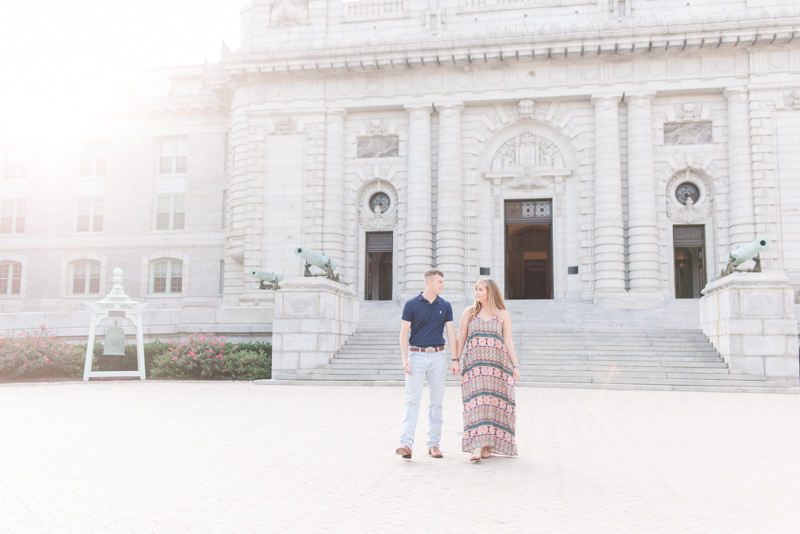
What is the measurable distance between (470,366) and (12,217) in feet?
128

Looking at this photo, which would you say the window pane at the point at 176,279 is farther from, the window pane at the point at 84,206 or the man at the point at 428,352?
the man at the point at 428,352

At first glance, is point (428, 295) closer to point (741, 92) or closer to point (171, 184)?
point (741, 92)

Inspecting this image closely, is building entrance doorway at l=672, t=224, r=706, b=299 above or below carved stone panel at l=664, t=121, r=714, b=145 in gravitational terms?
below

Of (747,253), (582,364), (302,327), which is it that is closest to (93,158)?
(302,327)

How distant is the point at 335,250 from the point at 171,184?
41.7 ft

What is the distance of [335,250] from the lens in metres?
29.9

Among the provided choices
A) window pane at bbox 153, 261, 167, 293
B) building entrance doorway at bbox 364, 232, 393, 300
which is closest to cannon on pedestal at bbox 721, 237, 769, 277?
building entrance doorway at bbox 364, 232, 393, 300

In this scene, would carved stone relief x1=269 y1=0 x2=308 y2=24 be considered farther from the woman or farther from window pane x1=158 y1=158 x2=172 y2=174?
the woman

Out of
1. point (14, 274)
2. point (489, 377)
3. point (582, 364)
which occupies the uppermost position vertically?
point (14, 274)

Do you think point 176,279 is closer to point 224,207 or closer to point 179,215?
point 179,215

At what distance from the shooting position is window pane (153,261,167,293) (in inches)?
1414

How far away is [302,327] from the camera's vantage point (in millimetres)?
18047

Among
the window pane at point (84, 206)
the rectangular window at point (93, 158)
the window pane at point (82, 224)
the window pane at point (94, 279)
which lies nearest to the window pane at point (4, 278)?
the window pane at point (82, 224)

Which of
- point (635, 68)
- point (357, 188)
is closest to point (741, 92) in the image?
point (635, 68)
